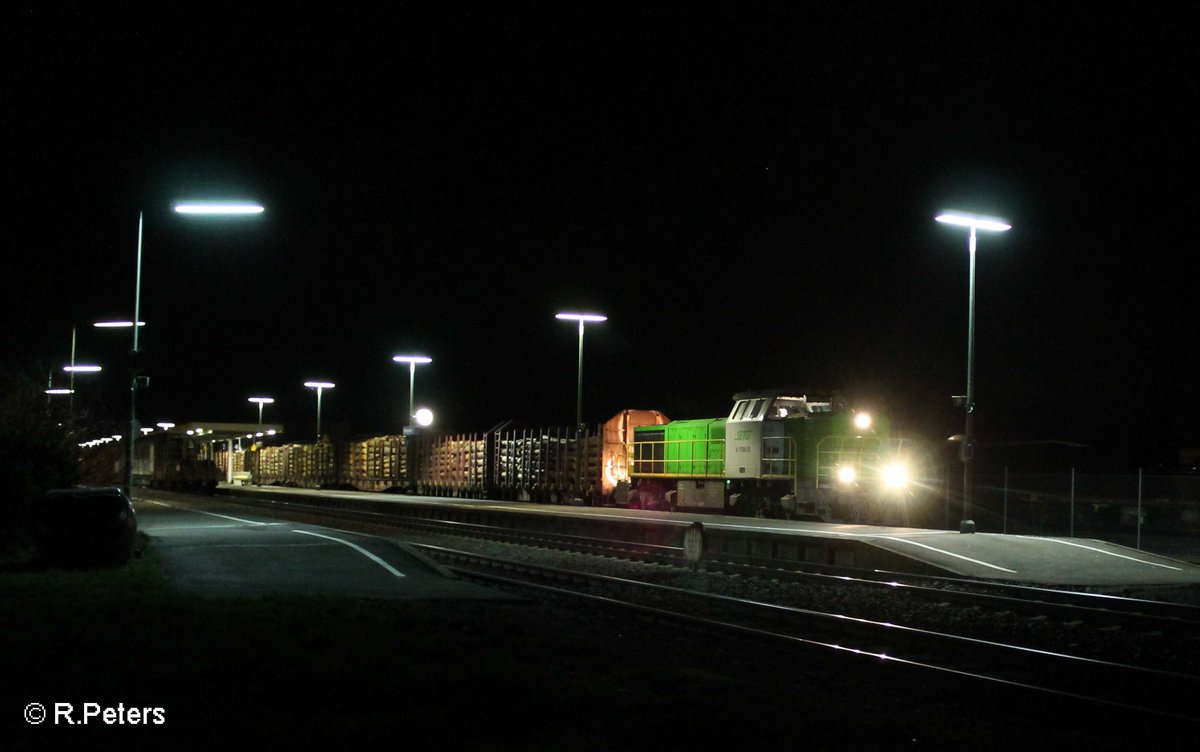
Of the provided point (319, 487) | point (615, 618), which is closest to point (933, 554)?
point (615, 618)

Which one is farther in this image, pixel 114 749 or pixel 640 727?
pixel 640 727

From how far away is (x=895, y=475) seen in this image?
2981 centimetres

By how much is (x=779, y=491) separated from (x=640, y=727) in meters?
23.8

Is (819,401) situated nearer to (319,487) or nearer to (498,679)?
(498,679)

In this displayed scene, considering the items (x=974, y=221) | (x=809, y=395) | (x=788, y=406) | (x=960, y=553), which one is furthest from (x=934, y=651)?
(x=809, y=395)

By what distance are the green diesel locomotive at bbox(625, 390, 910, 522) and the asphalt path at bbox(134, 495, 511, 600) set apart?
12.1m

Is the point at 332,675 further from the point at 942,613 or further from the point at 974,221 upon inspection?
the point at 974,221

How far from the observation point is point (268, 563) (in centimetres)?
1953

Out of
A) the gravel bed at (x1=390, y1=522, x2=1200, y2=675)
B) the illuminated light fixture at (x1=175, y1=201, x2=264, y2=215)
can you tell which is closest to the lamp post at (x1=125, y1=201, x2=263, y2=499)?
the illuminated light fixture at (x1=175, y1=201, x2=264, y2=215)

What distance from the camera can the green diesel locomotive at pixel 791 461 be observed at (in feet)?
96.6

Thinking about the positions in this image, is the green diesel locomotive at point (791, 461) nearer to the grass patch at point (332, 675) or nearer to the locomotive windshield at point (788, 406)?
the locomotive windshield at point (788, 406)

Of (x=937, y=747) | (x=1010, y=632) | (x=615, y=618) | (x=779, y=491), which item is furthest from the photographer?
(x=779, y=491)

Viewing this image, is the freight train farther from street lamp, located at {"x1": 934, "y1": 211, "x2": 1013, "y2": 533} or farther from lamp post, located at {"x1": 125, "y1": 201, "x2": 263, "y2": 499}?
lamp post, located at {"x1": 125, "y1": 201, "x2": 263, "y2": 499}

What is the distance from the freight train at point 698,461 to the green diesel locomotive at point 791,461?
3 centimetres
